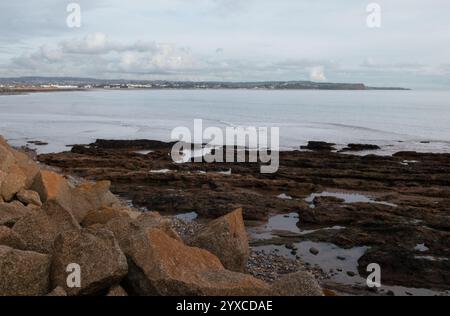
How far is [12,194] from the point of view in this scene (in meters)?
13.1

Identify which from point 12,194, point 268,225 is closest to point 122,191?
point 268,225

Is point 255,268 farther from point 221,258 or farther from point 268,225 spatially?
point 268,225

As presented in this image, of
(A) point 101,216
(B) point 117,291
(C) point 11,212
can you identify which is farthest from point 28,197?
(B) point 117,291

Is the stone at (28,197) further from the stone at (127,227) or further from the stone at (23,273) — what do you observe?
the stone at (23,273)

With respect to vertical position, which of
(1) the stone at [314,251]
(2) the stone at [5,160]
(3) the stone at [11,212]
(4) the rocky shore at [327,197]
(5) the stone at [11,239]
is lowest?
(1) the stone at [314,251]

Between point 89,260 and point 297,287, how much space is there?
10.5 ft

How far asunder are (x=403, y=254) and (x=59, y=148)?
34372mm

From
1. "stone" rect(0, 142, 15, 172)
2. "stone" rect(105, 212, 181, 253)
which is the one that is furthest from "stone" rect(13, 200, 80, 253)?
"stone" rect(0, 142, 15, 172)

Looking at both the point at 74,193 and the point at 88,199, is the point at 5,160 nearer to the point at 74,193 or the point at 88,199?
the point at 74,193

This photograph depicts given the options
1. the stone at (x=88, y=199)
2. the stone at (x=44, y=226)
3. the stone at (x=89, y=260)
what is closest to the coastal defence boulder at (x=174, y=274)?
the stone at (x=89, y=260)

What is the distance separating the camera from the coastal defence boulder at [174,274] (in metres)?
7.40

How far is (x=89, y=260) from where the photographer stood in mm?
7430

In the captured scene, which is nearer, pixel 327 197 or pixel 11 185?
pixel 11 185

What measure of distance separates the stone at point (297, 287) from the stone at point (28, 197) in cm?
826
